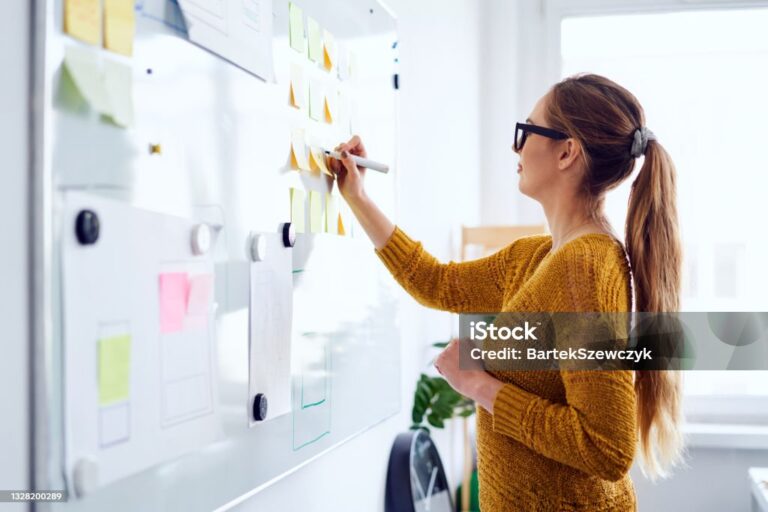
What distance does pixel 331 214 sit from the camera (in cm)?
152

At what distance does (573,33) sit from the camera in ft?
11.1

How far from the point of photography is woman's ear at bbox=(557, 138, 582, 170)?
1400mm

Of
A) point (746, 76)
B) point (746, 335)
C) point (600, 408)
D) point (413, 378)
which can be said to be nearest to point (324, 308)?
point (600, 408)

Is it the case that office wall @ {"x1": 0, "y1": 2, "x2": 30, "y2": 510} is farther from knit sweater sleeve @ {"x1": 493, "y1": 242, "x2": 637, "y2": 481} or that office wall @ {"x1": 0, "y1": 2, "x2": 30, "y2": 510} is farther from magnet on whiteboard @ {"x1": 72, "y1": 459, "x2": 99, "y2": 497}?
knit sweater sleeve @ {"x1": 493, "y1": 242, "x2": 637, "y2": 481}

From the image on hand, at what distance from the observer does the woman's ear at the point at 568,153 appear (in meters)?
1.40

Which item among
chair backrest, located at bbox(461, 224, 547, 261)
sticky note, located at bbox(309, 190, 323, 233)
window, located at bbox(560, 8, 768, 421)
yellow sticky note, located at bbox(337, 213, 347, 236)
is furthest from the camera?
window, located at bbox(560, 8, 768, 421)

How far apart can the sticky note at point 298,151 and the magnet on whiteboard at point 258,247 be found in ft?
0.60

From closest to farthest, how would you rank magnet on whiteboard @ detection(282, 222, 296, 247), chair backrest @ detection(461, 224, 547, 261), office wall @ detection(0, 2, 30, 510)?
office wall @ detection(0, 2, 30, 510)
magnet on whiteboard @ detection(282, 222, 296, 247)
chair backrest @ detection(461, 224, 547, 261)

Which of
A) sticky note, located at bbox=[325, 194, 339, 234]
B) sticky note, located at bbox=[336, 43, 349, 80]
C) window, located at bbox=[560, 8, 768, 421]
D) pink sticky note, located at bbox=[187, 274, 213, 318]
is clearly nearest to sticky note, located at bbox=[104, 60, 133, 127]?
pink sticky note, located at bbox=[187, 274, 213, 318]

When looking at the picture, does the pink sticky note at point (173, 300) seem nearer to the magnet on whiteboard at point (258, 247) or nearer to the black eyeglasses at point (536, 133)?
the magnet on whiteboard at point (258, 247)

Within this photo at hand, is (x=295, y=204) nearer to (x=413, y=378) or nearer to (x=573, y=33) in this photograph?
(x=413, y=378)

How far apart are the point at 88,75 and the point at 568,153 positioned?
34.1 inches

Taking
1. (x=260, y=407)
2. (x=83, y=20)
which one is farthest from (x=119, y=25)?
→ (x=260, y=407)

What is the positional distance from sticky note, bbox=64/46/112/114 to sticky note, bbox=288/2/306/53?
528 millimetres
